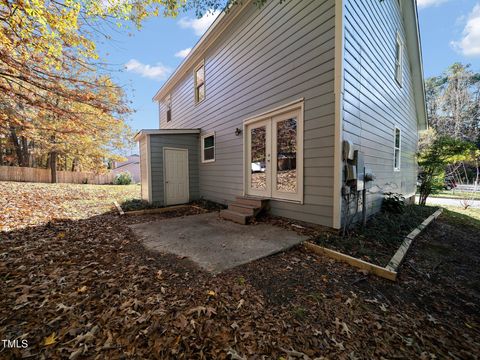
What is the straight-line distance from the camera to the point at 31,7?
12.1 feet

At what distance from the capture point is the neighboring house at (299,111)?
153 inches

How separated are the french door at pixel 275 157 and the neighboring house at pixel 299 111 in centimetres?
3

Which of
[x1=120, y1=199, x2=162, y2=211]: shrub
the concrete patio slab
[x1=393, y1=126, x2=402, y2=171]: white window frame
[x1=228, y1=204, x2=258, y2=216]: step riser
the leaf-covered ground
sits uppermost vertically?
[x1=393, y1=126, x2=402, y2=171]: white window frame

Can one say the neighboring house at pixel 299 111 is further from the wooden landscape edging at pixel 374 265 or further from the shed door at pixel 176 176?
the wooden landscape edging at pixel 374 265

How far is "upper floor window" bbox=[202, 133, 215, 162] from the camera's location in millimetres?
7569

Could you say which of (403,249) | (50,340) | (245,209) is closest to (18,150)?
(245,209)

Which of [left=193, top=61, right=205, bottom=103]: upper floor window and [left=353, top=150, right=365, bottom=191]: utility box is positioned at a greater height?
[left=193, top=61, right=205, bottom=103]: upper floor window

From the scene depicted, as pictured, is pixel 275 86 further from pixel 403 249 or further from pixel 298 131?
pixel 403 249

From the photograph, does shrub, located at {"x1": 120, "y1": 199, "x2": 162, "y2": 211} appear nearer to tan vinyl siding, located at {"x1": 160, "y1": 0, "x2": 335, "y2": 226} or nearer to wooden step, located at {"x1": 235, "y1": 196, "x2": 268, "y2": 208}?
tan vinyl siding, located at {"x1": 160, "y1": 0, "x2": 335, "y2": 226}

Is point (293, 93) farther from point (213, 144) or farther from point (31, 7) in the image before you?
point (31, 7)

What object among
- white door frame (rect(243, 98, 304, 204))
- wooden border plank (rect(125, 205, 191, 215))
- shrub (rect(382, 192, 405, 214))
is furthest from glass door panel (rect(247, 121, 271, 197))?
shrub (rect(382, 192, 405, 214))

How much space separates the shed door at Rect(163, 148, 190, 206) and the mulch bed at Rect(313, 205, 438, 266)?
5.70 metres

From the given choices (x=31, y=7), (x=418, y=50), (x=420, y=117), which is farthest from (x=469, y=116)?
(x=31, y=7)

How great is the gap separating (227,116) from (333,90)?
3.62 metres
